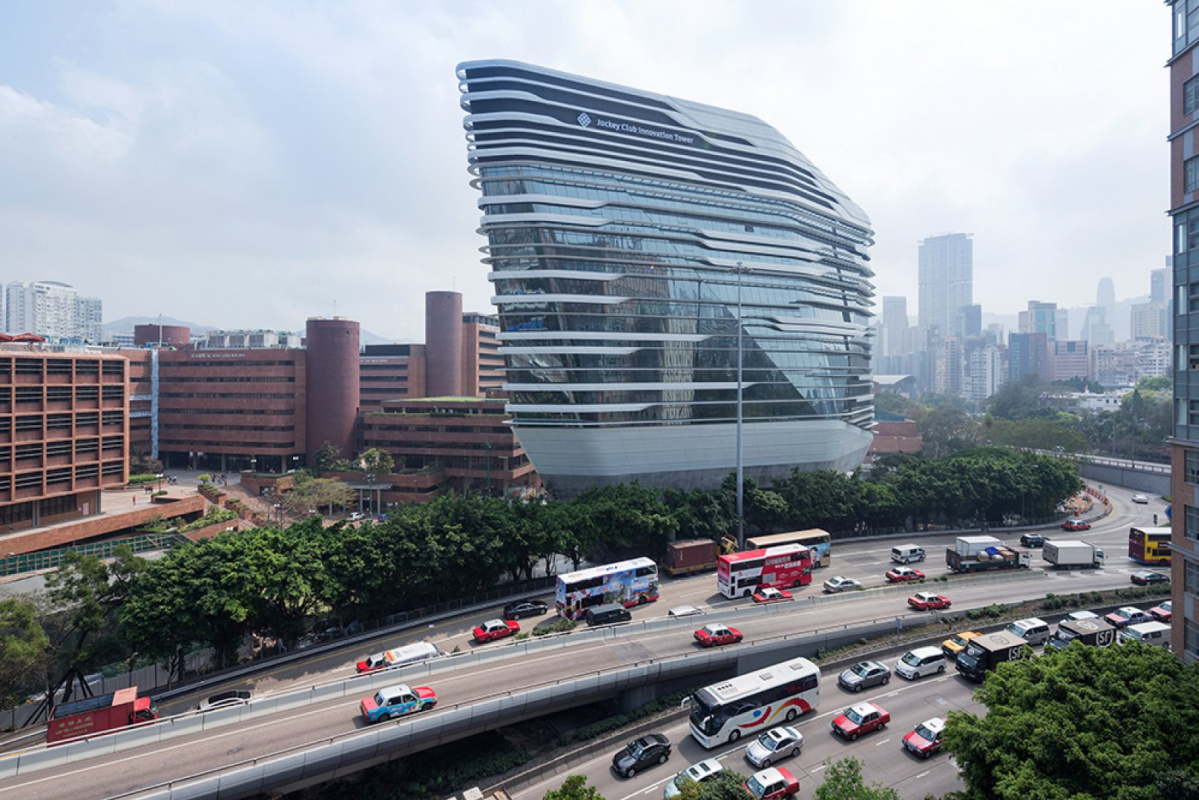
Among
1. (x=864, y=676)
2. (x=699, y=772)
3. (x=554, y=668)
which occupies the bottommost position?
(x=699, y=772)

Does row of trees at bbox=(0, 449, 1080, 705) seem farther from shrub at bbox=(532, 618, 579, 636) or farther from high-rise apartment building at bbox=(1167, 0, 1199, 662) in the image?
high-rise apartment building at bbox=(1167, 0, 1199, 662)

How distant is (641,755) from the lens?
2492 cm

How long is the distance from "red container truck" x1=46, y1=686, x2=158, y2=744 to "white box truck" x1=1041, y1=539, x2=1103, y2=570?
198ft

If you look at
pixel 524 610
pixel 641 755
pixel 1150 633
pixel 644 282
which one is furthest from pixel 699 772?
pixel 644 282

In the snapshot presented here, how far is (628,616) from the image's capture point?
37344 mm

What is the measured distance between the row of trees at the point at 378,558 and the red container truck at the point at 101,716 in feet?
9.94

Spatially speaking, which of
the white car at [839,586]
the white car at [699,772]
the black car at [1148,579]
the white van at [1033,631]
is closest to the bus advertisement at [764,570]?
the white car at [839,586]

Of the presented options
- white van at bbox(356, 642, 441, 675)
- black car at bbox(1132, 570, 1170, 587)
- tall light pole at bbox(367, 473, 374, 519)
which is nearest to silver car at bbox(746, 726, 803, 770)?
white van at bbox(356, 642, 441, 675)

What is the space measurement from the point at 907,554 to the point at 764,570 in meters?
16.7

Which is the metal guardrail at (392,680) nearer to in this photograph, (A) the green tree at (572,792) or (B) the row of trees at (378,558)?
(B) the row of trees at (378,558)

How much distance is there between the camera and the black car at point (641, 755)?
2478cm

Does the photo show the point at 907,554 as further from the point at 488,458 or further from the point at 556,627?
the point at 488,458

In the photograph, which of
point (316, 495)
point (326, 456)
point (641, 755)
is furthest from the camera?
point (326, 456)

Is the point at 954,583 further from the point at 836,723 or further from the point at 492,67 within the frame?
→ the point at 492,67
